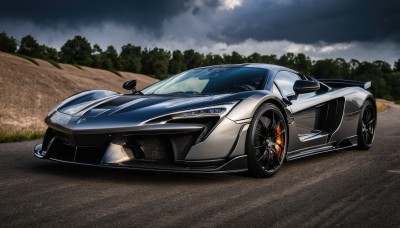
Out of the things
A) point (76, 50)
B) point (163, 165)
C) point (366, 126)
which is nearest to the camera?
point (163, 165)

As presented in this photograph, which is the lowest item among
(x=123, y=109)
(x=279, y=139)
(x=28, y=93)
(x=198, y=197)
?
(x=28, y=93)

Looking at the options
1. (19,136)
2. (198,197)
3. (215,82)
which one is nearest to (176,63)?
(19,136)

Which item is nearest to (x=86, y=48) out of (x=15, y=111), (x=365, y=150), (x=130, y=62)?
(x=130, y=62)

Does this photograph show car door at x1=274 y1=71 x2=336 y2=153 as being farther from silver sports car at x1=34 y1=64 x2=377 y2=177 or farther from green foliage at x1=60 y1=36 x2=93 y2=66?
green foliage at x1=60 y1=36 x2=93 y2=66

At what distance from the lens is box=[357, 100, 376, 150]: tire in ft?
20.1

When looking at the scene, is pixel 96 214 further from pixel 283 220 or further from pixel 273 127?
pixel 273 127

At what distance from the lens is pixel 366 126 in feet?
21.1

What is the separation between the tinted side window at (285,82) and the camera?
16.1ft

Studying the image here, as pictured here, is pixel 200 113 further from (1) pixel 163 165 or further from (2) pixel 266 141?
(2) pixel 266 141

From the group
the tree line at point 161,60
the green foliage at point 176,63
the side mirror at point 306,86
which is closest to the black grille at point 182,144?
the side mirror at point 306,86

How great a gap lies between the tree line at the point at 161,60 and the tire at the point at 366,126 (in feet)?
194

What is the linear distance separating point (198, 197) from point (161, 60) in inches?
3476

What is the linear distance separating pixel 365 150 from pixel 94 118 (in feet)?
12.9

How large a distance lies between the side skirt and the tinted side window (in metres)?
0.63
